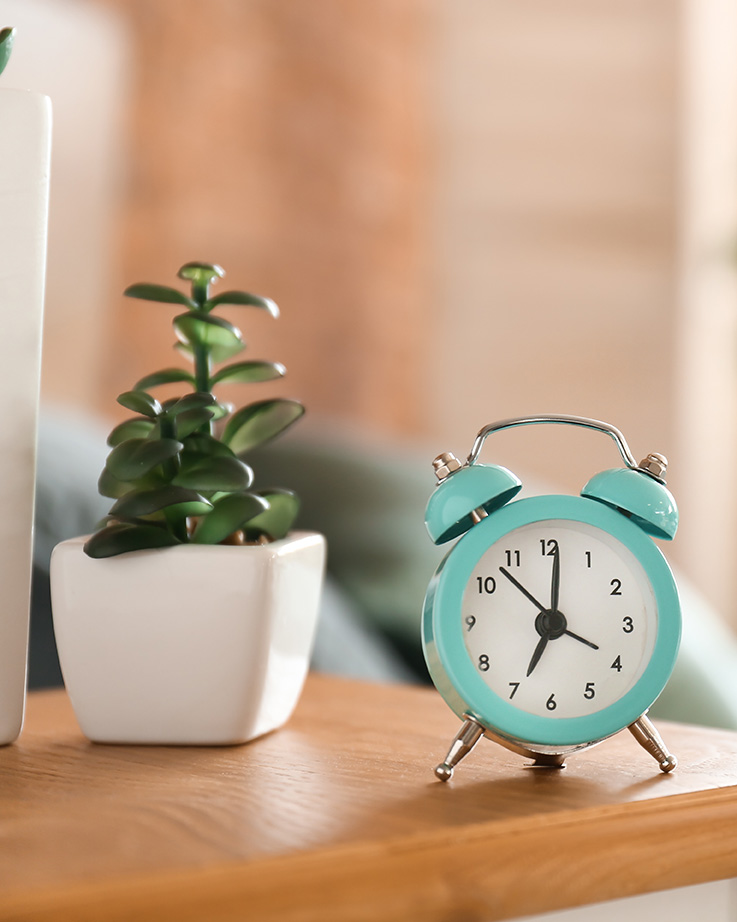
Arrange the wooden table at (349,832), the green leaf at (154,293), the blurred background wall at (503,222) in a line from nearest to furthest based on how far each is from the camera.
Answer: the wooden table at (349,832)
the green leaf at (154,293)
the blurred background wall at (503,222)

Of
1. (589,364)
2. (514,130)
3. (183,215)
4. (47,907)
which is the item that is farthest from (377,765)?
(514,130)

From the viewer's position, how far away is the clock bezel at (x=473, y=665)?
1.61 feet

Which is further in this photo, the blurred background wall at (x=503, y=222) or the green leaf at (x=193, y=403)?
the blurred background wall at (x=503, y=222)

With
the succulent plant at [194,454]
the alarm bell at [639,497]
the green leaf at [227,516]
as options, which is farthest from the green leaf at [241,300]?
the alarm bell at [639,497]

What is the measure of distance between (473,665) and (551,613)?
47 millimetres

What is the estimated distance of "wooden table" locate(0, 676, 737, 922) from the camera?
0.36 m

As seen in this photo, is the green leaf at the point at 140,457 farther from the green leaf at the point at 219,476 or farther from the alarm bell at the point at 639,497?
the alarm bell at the point at 639,497

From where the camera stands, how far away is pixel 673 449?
253 centimetres

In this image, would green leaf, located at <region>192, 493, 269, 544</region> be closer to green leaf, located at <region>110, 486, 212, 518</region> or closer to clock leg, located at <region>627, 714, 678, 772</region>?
green leaf, located at <region>110, 486, 212, 518</region>

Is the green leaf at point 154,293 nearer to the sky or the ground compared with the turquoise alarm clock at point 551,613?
nearer to the sky

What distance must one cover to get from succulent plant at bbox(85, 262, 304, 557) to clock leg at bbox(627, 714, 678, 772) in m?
0.23

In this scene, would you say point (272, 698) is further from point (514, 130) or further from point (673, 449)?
point (514, 130)

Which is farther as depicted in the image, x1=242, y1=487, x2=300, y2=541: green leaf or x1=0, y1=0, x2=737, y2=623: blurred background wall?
x1=0, y1=0, x2=737, y2=623: blurred background wall

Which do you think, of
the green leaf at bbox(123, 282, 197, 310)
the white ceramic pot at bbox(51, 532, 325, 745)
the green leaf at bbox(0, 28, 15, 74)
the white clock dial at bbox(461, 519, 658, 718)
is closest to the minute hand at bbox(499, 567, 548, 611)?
the white clock dial at bbox(461, 519, 658, 718)
